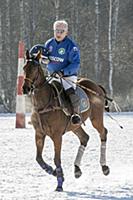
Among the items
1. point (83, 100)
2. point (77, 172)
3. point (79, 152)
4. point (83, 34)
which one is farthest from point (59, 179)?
point (83, 34)

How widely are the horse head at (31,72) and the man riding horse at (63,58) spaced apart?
1.53ft

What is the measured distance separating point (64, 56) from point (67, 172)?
1.93m

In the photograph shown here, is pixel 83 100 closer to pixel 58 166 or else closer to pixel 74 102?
pixel 74 102

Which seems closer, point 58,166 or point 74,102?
point 58,166

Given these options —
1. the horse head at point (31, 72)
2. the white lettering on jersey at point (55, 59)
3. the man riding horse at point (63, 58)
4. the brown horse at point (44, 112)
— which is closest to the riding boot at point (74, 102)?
the man riding horse at point (63, 58)

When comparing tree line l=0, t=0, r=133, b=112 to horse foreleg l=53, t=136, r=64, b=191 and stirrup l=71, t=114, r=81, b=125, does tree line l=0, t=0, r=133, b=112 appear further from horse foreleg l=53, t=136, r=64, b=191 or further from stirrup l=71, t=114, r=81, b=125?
horse foreleg l=53, t=136, r=64, b=191

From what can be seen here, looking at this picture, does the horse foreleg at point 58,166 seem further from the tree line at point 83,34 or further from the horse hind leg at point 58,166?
the tree line at point 83,34

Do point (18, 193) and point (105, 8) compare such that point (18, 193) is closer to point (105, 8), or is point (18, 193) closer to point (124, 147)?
point (124, 147)

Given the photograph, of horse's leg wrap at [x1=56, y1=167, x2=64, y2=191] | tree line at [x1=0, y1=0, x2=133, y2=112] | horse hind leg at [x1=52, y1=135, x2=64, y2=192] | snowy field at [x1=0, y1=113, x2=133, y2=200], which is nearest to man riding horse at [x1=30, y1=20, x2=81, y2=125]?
horse hind leg at [x1=52, y1=135, x2=64, y2=192]

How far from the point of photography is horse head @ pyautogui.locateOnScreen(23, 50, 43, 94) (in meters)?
7.45

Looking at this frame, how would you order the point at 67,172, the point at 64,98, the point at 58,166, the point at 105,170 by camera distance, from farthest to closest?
the point at 67,172 < the point at 105,170 < the point at 64,98 < the point at 58,166

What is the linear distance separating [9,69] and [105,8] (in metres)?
8.24

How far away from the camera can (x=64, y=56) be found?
26.7 ft

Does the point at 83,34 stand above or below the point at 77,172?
above
